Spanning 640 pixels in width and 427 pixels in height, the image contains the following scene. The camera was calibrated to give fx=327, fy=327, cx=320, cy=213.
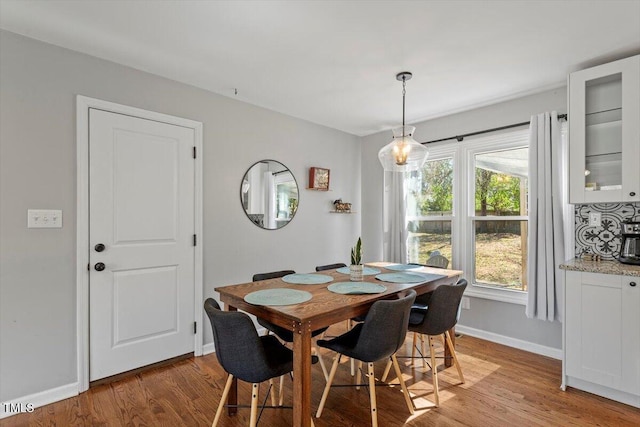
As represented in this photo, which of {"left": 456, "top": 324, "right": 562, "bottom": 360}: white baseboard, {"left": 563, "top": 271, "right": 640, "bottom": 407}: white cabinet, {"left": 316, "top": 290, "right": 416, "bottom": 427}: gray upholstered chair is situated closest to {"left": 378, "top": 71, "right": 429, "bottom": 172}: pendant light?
{"left": 316, "top": 290, "right": 416, "bottom": 427}: gray upholstered chair

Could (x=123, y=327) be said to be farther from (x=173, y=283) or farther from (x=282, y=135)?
(x=282, y=135)

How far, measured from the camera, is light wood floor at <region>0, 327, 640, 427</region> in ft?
6.75

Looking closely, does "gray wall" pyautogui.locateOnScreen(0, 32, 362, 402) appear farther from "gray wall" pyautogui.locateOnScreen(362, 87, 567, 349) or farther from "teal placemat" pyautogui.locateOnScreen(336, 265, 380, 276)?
"gray wall" pyautogui.locateOnScreen(362, 87, 567, 349)

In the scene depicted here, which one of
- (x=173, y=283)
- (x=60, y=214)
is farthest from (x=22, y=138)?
(x=173, y=283)

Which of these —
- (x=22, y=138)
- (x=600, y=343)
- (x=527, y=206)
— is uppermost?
(x=22, y=138)

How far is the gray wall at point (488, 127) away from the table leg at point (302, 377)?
261cm

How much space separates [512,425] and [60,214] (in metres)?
3.31

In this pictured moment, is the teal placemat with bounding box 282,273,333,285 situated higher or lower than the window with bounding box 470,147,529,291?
lower

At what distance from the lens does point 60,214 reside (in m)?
2.32

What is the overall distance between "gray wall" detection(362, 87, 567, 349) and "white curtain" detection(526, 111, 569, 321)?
20 cm

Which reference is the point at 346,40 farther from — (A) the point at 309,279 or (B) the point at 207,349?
(B) the point at 207,349

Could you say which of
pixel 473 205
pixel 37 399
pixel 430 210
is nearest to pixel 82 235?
pixel 37 399

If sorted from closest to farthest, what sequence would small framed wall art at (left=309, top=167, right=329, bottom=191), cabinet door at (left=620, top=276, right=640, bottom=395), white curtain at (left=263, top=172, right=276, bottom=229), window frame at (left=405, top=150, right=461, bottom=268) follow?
1. cabinet door at (left=620, top=276, right=640, bottom=395)
2. white curtain at (left=263, top=172, right=276, bottom=229)
3. window frame at (left=405, top=150, right=461, bottom=268)
4. small framed wall art at (left=309, top=167, right=329, bottom=191)

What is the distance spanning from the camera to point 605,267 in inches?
91.8
